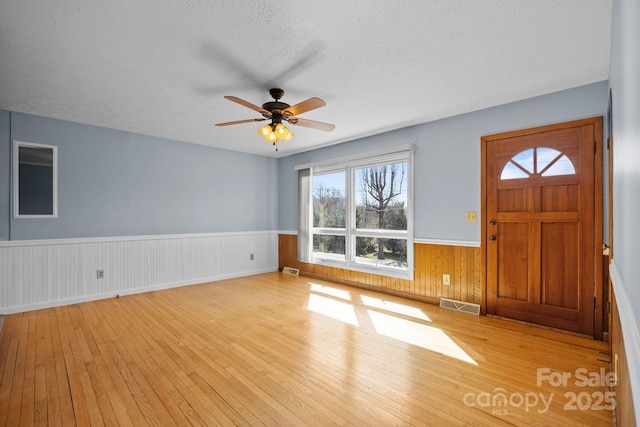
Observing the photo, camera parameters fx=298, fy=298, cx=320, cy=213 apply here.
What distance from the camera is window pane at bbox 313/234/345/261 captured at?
5266 mm

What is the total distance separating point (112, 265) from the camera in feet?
14.2

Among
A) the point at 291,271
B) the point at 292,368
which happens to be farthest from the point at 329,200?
the point at 292,368

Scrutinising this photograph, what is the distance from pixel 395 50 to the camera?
2309 mm

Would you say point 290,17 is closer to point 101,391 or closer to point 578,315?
point 101,391

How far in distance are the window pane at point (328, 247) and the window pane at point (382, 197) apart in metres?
0.55

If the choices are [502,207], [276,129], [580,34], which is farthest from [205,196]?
[580,34]

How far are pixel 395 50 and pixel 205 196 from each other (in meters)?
4.15

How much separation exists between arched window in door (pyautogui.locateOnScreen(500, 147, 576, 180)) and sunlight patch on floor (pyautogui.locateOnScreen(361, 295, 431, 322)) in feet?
6.03

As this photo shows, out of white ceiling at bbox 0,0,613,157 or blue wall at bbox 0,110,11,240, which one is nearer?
white ceiling at bbox 0,0,613,157

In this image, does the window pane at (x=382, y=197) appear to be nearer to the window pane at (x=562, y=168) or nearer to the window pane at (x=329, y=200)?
the window pane at (x=329, y=200)

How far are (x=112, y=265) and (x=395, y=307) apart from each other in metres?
4.04

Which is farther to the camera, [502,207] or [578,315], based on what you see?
[502,207]

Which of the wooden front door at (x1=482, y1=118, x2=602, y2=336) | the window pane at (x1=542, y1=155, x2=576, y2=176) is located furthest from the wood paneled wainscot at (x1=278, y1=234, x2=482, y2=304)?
the window pane at (x1=542, y1=155, x2=576, y2=176)

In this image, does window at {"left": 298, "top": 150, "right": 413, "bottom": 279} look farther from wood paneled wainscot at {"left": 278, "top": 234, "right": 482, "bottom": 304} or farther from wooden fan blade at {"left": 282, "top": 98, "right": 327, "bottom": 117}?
wooden fan blade at {"left": 282, "top": 98, "right": 327, "bottom": 117}
